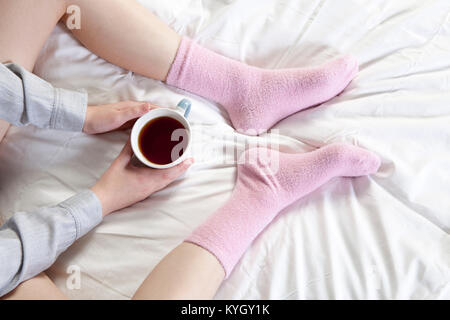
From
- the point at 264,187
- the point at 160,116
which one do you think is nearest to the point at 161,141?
the point at 160,116

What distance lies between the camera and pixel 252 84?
758 mm

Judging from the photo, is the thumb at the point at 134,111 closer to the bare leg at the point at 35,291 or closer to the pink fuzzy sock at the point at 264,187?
the pink fuzzy sock at the point at 264,187

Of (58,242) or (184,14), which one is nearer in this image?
(58,242)

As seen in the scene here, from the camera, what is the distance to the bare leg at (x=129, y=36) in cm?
70

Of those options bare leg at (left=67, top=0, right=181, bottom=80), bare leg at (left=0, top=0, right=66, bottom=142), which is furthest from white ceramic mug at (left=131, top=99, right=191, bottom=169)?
bare leg at (left=0, top=0, right=66, bottom=142)

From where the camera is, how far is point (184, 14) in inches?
31.1

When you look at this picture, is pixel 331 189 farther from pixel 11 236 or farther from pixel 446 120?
pixel 11 236

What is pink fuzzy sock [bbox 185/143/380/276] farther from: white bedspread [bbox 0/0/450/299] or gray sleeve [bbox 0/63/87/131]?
gray sleeve [bbox 0/63/87/131]

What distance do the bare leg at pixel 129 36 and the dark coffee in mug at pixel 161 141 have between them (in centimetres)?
12

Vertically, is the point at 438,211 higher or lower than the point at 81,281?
higher

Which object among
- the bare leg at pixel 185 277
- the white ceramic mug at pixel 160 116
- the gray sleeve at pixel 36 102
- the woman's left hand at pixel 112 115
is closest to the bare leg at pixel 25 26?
the gray sleeve at pixel 36 102
